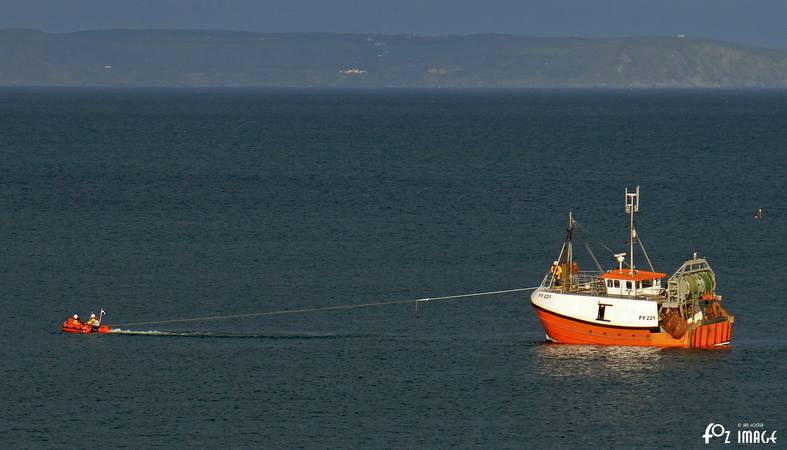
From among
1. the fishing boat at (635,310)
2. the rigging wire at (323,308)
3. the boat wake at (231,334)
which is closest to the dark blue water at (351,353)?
the boat wake at (231,334)

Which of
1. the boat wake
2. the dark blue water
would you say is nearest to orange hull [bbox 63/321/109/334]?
the dark blue water

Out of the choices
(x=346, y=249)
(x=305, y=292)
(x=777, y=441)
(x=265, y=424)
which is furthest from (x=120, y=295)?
(x=777, y=441)

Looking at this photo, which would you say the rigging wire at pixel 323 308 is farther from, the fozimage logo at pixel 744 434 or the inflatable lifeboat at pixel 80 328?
the fozimage logo at pixel 744 434

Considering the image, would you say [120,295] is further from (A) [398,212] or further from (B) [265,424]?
(A) [398,212]

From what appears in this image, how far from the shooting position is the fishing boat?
11244 cm

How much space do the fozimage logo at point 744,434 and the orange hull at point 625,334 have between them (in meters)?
17.5

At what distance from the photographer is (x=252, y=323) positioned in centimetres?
12612

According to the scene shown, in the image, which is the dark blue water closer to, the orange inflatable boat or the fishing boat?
the orange inflatable boat

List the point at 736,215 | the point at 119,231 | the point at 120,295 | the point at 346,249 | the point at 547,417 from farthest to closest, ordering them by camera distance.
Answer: the point at 736,215 → the point at 119,231 → the point at 346,249 → the point at 120,295 → the point at 547,417

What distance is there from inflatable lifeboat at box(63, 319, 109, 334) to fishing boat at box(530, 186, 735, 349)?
34501 millimetres

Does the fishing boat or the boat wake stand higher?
the fishing boat

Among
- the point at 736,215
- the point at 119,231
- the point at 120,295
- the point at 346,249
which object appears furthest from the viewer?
the point at 736,215

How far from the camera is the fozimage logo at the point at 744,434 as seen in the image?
92.8m

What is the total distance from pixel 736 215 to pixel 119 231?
7741cm
